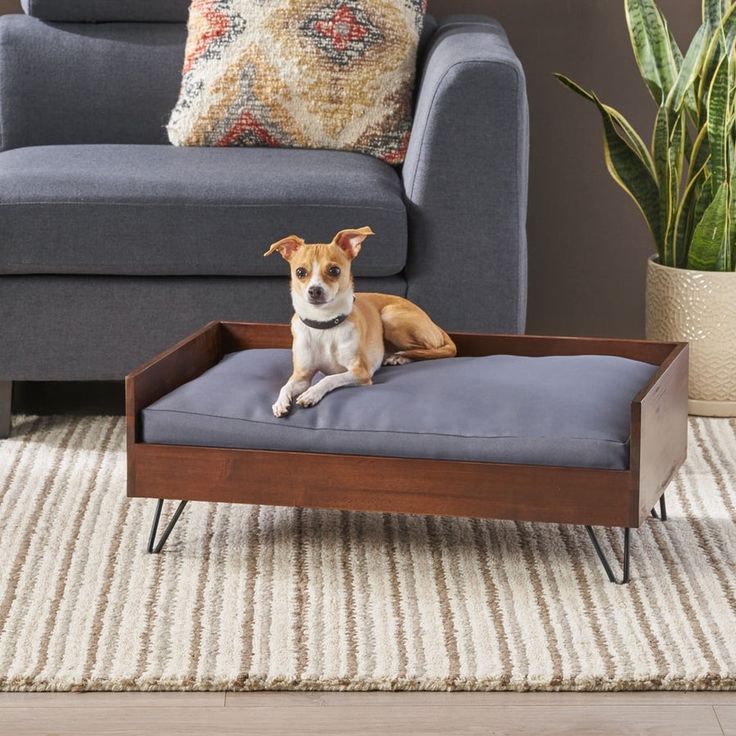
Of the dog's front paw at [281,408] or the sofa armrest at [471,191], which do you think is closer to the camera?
the dog's front paw at [281,408]

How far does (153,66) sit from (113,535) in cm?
139

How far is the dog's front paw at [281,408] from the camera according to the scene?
182 centimetres

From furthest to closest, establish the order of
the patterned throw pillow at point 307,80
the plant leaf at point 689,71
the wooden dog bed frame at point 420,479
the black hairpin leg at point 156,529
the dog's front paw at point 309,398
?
the patterned throw pillow at point 307,80
the plant leaf at point 689,71
the black hairpin leg at point 156,529
the dog's front paw at point 309,398
the wooden dog bed frame at point 420,479

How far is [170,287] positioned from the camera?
245 centimetres

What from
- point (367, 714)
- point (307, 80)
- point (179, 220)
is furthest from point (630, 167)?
point (367, 714)

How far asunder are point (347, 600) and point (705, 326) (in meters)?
1.27

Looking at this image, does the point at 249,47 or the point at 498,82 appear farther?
the point at 249,47

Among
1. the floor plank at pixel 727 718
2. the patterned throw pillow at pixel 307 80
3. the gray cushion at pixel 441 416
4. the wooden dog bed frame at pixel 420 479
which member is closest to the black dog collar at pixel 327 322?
the gray cushion at pixel 441 416

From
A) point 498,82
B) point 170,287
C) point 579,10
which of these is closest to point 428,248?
point 498,82

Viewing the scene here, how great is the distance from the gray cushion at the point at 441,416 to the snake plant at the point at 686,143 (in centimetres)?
84

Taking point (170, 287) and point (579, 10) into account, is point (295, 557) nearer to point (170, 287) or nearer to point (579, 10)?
point (170, 287)

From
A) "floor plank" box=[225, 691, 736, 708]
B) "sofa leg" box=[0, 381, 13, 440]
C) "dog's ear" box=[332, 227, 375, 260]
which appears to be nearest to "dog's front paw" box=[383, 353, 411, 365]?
"dog's ear" box=[332, 227, 375, 260]

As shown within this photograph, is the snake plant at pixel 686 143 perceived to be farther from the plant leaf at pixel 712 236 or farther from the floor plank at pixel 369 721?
the floor plank at pixel 369 721

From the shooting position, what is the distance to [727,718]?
149cm
